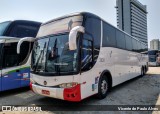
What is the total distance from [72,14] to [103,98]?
131 inches

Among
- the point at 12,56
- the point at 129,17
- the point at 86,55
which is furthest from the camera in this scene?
the point at 129,17

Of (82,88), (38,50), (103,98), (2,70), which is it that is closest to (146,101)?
(103,98)

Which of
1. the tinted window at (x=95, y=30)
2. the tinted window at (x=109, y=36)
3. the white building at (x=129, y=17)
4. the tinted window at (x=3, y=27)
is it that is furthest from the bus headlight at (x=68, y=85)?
the white building at (x=129, y=17)

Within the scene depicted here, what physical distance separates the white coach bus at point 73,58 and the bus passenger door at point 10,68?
2066 mm

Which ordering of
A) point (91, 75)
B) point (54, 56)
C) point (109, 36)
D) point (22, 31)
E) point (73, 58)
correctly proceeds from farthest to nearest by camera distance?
1. point (22, 31)
2. point (109, 36)
3. point (91, 75)
4. point (54, 56)
5. point (73, 58)

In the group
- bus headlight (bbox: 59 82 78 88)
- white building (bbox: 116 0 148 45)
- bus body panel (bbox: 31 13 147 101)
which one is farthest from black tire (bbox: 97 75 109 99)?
white building (bbox: 116 0 148 45)

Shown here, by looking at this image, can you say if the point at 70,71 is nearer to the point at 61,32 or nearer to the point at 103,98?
the point at 61,32

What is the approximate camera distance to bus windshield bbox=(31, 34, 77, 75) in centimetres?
563

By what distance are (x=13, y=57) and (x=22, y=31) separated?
1607 millimetres

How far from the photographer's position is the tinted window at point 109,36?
293 inches

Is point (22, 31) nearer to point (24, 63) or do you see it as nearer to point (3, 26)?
point (3, 26)

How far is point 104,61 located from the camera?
7.29m

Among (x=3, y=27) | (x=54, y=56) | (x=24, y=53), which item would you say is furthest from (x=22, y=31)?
(x=54, y=56)

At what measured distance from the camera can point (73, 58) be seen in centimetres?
561
